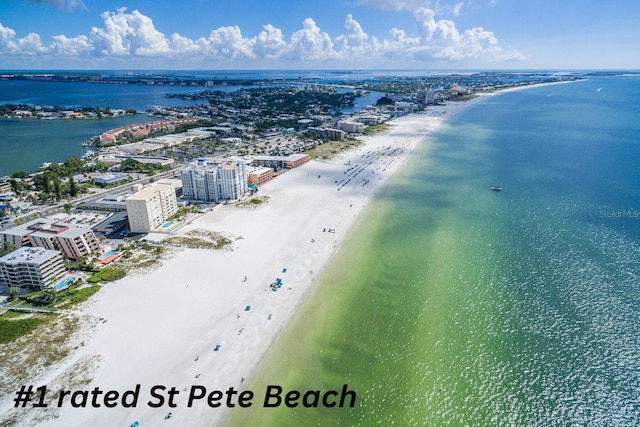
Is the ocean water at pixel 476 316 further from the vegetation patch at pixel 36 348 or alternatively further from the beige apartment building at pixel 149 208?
the beige apartment building at pixel 149 208

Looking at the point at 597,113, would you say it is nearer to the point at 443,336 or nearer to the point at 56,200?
the point at 443,336

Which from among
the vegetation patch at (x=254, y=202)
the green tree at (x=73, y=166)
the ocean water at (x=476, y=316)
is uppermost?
the green tree at (x=73, y=166)

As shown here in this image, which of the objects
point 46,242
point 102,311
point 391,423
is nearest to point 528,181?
point 391,423

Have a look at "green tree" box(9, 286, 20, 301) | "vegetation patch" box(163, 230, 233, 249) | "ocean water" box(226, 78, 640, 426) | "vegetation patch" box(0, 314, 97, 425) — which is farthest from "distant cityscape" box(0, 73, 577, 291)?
"ocean water" box(226, 78, 640, 426)

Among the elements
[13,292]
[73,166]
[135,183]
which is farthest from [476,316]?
[73,166]

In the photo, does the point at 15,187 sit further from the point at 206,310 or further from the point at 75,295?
the point at 206,310
